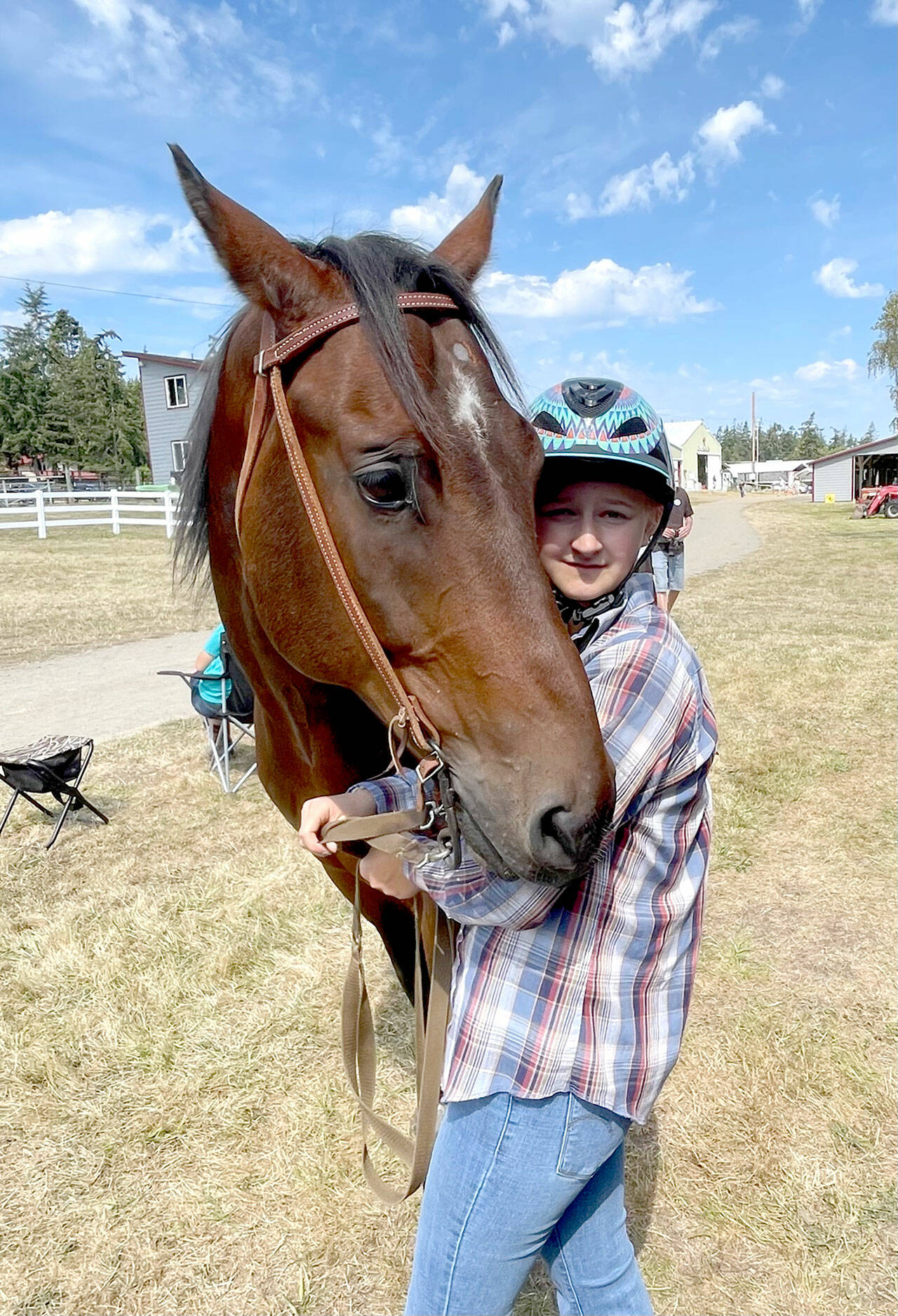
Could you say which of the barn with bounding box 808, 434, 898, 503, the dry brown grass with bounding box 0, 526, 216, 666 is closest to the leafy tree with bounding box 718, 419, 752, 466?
the barn with bounding box 808, 434, 898, 503

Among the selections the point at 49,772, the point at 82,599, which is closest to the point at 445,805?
the point at 49,772

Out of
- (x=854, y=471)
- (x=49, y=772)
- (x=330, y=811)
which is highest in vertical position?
(x=854, y=471)

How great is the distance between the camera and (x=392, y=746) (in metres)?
1.53

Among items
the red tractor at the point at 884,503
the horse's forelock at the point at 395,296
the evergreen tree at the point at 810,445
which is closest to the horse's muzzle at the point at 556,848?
the horse's forelock at the point at 395,296

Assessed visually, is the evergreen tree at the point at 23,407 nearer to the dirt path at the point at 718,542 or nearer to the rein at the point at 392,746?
the dirt path at the point at 718,542

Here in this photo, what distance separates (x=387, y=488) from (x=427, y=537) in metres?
0.13

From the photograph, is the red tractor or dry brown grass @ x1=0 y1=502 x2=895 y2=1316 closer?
dry brown grass @ x1=0 y1=502 x2=895 y2=1316

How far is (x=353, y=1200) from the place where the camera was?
8.51 feet

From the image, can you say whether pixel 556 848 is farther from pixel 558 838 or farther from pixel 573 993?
pixel 573 993

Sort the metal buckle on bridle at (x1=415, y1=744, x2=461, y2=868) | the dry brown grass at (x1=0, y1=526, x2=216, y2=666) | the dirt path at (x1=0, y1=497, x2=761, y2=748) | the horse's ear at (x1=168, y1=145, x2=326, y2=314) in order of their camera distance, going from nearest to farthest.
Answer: the metal buckle on bridle at (x1=415, y1=744, x2=461, y2=868) < the horse's ear at (x1=168, y1=145, x2=326, y2=314) < the dirt path at (x1=0, y1=497, x2=761, y2=748) < the dry brown grass at (x1=0, y1=526, x2=216, y2=666)

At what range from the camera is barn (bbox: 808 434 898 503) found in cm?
4791

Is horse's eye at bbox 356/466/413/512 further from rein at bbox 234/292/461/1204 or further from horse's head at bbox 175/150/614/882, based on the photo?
rein at bbox 234/292/461/1204

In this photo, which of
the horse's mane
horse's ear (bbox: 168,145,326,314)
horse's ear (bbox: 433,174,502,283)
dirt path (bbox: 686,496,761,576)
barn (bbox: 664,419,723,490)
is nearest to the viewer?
the horse's mane

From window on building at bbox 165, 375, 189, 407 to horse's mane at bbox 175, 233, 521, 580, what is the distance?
1430 inches
